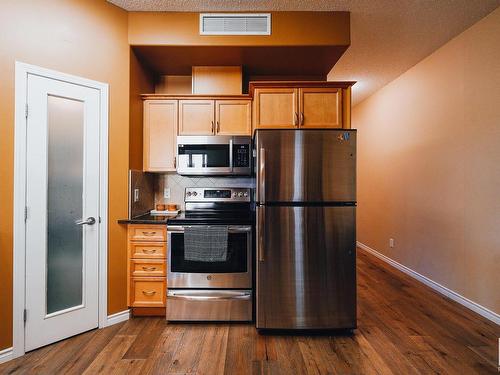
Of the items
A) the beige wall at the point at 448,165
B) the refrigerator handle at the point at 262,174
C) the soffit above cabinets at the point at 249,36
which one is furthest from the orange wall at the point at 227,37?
the beige wall at the point at 448,165

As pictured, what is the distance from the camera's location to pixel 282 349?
1929 mm

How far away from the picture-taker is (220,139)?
2617 millimetres

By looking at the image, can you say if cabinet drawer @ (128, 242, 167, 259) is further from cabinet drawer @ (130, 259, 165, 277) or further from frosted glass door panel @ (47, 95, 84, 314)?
frosted glass door panel @ (47, 95, 84, 314)

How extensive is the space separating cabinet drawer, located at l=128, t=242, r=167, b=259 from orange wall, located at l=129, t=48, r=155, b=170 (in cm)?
78

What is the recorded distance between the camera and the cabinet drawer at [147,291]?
2350 millimetres

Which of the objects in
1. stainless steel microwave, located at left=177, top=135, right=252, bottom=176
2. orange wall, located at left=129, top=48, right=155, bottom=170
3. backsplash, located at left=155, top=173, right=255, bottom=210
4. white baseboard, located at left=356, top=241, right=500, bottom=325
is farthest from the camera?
backsplash, located at left=155, top=173, right=255, bottom=210

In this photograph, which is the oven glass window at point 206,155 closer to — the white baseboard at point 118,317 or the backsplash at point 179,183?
the backsplash at point 179,183

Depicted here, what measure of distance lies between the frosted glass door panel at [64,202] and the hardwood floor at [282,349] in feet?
1.44

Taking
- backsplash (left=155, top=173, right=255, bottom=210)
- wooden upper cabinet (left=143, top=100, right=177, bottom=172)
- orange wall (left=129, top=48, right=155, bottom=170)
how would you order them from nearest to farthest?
orange wall (left=129, top=48, right=155, bottom=170) < wooden upper cabinet (left=143, top=100, right=177, bottom=172) < backsplash (left=155, top=173, right=255, bottom=210)

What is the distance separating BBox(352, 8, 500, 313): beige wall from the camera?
235cm

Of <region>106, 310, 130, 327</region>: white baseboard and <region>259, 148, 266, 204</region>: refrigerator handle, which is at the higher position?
<region>259, 148, 266, 204</region>: refrigerator handle

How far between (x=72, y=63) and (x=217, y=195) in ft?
5.84

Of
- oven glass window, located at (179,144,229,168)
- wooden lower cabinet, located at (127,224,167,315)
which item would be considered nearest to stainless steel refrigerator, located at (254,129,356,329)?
oven glass window, located at (179,144,229,168)

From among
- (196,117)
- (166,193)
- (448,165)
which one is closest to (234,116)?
(196,117)
